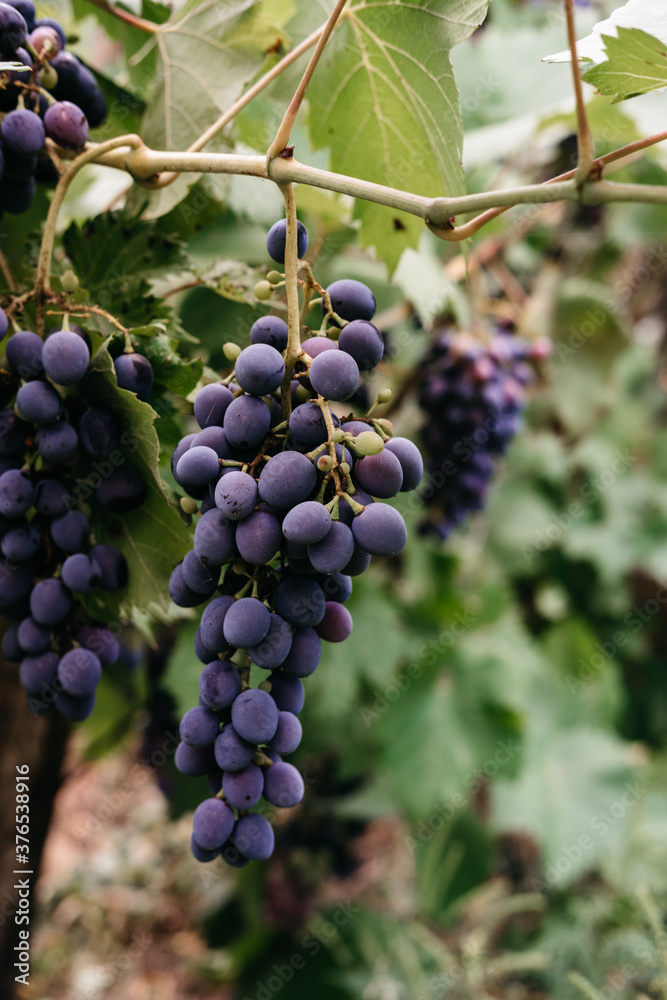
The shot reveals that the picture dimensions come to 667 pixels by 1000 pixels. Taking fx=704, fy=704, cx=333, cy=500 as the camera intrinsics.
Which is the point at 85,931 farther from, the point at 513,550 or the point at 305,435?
the point at 305,435

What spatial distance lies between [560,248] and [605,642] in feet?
3.89

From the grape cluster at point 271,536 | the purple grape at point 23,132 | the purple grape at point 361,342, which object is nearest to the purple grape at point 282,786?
the grape cluster at point 271,536

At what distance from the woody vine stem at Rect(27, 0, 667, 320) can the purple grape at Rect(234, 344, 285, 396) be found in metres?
0.05

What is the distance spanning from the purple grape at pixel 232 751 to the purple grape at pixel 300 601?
0.31ft

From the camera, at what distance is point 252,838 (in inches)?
19.9

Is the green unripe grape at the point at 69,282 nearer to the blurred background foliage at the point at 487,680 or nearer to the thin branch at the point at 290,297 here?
the thin branch at the point at 290,297

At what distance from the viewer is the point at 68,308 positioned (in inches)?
22.4

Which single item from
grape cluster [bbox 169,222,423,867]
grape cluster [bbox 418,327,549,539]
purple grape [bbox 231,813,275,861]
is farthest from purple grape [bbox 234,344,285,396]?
grape cluster [bbox 418,327,549,539]

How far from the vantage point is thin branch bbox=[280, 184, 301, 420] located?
49cm

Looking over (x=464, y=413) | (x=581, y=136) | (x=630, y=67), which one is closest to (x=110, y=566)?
(x=581, y=136)

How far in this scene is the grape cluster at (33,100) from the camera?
0.59 metres

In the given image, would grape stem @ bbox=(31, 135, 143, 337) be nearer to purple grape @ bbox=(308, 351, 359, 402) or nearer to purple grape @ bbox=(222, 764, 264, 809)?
purple grape @ bbox=(308, 351, 359, 402)

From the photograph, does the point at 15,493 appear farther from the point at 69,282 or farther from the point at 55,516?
the point at 69,282

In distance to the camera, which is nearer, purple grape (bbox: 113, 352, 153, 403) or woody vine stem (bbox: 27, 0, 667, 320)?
woody vine stem (bbox: 27, 0, 667, 320)
